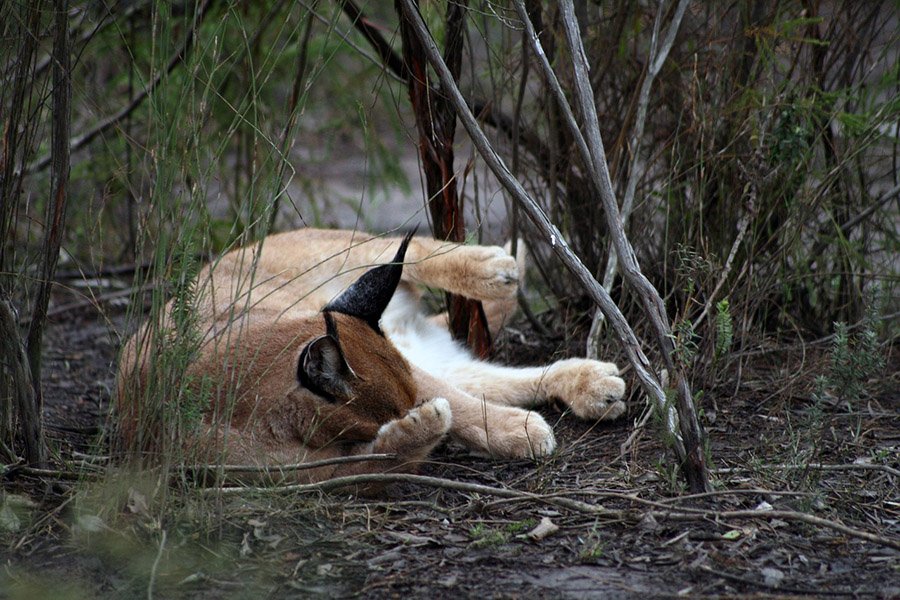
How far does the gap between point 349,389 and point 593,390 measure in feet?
3.32

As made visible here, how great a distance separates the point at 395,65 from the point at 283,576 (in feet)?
8.30

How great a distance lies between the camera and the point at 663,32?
418 centimetres

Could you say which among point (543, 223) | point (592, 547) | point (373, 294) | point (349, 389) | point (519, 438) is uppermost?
point (543, 223)

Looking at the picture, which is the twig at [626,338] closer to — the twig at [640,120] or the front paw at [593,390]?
the twig at [640,120]

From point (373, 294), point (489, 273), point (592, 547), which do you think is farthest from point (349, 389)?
point (489, 273)

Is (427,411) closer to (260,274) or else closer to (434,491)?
(434,491)

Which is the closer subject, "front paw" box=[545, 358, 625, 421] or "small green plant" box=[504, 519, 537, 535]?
"small green plant" box=[504, 519, 537, 535]

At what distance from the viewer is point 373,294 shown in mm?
3340

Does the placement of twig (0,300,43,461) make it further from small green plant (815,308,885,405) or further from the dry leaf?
small green plant (815,308,885,405)

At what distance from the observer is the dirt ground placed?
240 cm

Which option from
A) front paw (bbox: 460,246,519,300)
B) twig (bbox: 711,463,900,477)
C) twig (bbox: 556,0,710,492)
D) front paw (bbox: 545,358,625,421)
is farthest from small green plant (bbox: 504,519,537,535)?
front paw (bbox: 460,246,519,300)

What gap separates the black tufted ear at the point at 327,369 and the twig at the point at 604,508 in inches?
12.1

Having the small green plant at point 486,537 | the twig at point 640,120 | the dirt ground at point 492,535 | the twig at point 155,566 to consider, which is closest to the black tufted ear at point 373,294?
the dirt ground at point 492,535

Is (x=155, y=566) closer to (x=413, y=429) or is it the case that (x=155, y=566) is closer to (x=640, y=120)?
(x=413, y=429)
